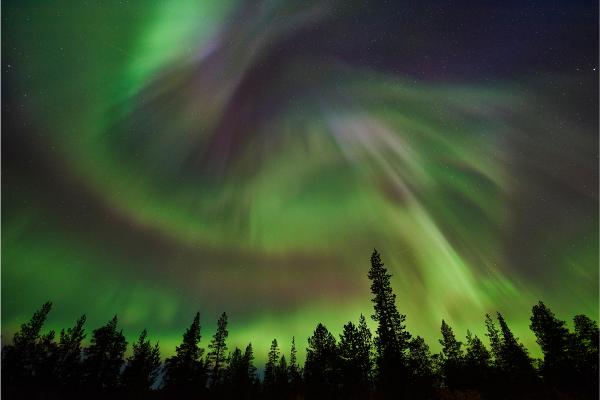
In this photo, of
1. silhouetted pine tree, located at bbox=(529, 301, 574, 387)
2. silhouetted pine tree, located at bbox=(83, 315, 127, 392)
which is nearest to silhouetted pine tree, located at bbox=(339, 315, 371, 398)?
silhouetted pine tree, located at bbox=(529, 301, 574, 387)

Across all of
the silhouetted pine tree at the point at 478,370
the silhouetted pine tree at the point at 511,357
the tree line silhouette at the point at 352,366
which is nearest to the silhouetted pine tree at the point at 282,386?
the tree line silhouette at the point at 352,366

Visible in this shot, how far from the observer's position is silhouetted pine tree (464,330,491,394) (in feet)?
131

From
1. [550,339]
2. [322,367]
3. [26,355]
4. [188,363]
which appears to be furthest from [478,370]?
[26,355]

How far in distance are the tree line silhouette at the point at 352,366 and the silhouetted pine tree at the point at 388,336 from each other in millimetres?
A: 113

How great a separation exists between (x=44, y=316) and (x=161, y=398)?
46366 mm

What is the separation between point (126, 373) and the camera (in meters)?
58.7

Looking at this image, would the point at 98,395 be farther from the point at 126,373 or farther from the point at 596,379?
the point at 596,379

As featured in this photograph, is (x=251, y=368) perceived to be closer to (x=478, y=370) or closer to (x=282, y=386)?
(x=282, y=386)

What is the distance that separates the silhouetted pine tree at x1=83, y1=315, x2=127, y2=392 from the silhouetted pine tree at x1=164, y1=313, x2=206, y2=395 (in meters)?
9.51

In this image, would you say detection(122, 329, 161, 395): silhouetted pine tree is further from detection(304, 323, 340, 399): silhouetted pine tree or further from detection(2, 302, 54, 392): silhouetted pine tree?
detection(304, 323, 340, 399): silhouetted pine tree

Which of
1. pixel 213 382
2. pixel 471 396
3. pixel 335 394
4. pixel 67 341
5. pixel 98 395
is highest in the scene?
pixel 67 341

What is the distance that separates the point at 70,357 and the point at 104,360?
18.8 feet

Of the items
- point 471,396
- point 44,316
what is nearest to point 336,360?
point 471,396

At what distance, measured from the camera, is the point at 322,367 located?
47.1m
